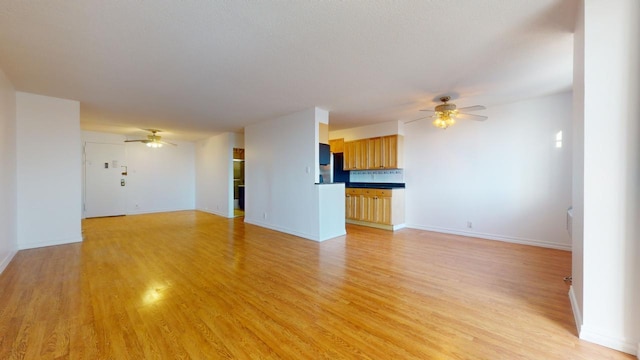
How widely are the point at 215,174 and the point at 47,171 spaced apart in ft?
12.8

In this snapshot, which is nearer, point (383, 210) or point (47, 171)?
point (47, 171)

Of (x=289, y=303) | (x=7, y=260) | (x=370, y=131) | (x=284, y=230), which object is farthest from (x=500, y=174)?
(x=7, y=260)

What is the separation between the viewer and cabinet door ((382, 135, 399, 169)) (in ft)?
18.6

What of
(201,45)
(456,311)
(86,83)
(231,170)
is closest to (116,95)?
(86,83)

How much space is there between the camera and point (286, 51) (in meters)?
2.51

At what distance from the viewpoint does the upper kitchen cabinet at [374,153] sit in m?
5.70

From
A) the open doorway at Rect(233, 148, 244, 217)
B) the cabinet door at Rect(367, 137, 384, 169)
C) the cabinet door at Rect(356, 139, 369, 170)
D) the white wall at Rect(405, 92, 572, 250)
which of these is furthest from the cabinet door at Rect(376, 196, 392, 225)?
the open doorway at Rect(233, 148, 244, 217)

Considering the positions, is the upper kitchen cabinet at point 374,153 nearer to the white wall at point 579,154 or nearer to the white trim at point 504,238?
the white trim at point 504,238

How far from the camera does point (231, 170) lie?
7.21m

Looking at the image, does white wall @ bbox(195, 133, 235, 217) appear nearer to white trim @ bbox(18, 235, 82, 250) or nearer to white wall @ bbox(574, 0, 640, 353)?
white trim @ bbox(18, 235, 82, 250)

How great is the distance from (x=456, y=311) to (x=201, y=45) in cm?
332

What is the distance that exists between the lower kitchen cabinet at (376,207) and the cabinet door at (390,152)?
0.62 meters

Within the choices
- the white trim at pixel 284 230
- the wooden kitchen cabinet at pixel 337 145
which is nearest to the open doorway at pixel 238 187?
the white trim at pixel 284 230

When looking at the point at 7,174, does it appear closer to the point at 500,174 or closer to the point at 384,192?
the point at 384,192
